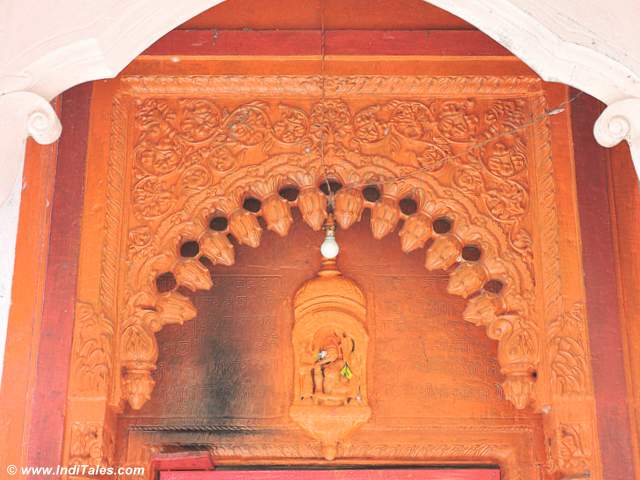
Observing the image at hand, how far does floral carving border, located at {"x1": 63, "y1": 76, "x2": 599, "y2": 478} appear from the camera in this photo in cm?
367

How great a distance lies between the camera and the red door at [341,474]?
3.92 metres

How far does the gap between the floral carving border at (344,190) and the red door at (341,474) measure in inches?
16.7

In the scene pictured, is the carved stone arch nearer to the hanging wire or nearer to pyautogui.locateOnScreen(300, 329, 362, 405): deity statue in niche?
the hanging wire

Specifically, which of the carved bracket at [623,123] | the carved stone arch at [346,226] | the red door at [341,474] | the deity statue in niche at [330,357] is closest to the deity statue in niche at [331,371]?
the deity statue in niche at [330,357]

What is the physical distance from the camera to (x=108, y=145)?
3928 mm

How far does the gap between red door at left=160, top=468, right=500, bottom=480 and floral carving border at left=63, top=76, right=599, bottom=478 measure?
42cm

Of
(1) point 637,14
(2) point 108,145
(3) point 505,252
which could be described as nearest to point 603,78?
(1) point 637,14

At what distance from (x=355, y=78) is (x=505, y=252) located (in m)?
0.89

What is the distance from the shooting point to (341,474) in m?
3.95

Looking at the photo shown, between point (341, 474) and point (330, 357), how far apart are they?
17.6 inches

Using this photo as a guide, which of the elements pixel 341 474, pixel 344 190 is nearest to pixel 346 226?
pixel 344 190

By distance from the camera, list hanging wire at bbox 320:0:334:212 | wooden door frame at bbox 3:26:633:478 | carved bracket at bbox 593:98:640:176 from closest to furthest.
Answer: carved bracket at bbox 593:98:640:176 < wooden door frame at bbox 3:26:633:478 < hanging wire at bbox 320:0:334:212

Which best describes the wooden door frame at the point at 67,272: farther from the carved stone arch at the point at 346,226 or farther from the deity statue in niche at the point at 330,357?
the deity statue in niche at the point at 330,357

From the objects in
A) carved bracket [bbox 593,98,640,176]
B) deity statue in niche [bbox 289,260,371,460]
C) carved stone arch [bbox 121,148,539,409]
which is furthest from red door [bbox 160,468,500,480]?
carved bracket [bbox 593,98,640,176]
